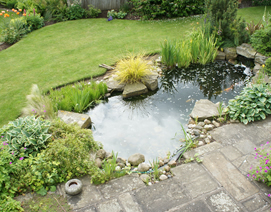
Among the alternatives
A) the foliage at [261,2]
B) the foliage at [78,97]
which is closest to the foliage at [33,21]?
the foliage at [78,97]

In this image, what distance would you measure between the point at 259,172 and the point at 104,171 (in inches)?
76.6

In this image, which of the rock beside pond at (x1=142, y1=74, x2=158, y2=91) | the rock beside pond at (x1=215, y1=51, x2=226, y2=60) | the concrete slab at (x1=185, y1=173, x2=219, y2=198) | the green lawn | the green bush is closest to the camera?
the concrete slab at (x1=185, y1=173, x2=219, y2=198)

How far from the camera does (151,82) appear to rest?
16.2 ft

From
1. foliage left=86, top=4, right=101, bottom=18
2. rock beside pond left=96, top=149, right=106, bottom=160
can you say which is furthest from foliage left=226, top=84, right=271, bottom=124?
foliage left=86, top=4, right=101, bottom=18

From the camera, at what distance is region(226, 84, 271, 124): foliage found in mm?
3752

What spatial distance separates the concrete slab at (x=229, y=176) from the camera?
2666 mm

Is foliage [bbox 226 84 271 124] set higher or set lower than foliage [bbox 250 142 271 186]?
higher

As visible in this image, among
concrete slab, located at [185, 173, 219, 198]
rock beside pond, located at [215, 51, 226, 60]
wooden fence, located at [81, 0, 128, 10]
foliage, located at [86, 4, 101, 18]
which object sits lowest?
concrete slab, located at [185, 173, 219, 198]

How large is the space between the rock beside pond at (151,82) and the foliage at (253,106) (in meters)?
1.72

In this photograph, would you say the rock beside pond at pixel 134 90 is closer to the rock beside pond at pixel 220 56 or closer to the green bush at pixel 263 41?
the rock beside pond at pixel 220 56

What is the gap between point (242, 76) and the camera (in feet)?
17.9

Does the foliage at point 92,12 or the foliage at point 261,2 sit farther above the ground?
the foliage at point 261,2

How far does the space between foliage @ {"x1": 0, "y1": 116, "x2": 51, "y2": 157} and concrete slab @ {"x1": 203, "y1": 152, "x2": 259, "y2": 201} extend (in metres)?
2.26

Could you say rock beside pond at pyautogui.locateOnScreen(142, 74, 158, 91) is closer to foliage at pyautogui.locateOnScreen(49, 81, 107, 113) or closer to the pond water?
the pond water
